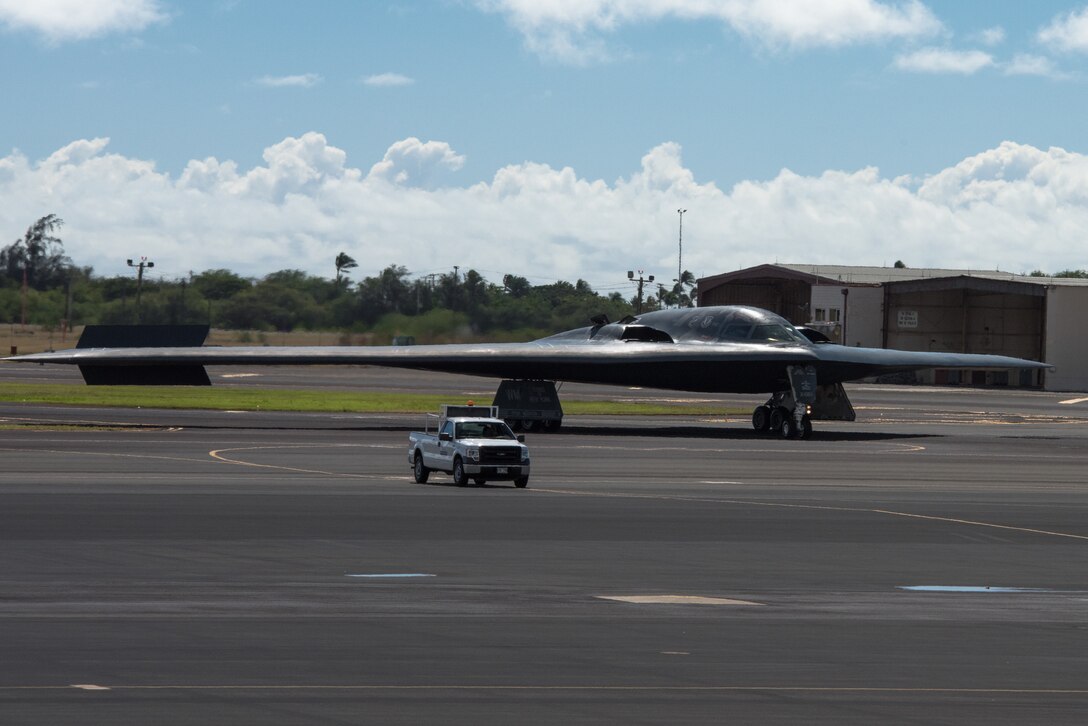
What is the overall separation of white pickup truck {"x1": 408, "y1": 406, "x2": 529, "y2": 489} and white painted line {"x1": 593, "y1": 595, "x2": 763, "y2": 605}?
12.8m

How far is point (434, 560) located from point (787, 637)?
5.64m

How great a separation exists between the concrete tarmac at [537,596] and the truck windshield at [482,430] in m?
1.26

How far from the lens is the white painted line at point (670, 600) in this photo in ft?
45.1

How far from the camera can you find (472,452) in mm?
26797

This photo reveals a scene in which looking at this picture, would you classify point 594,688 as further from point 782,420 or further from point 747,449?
point 782,420

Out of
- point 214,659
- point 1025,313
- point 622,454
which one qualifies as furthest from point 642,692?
point 1025,313

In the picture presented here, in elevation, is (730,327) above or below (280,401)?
above

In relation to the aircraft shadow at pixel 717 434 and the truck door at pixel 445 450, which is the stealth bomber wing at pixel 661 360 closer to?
the aircraft shadow at pixel 717 434

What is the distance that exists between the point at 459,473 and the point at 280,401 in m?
34.2

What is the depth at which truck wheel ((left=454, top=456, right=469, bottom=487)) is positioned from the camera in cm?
2688

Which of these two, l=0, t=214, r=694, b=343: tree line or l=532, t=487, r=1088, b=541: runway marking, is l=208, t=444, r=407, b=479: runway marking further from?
l=0, t=214, r=694, b=343: tree line

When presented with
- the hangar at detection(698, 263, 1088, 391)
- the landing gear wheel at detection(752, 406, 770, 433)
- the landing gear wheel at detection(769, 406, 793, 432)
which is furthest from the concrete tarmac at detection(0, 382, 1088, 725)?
the hangar at detection(698, 263, 1088, 391)

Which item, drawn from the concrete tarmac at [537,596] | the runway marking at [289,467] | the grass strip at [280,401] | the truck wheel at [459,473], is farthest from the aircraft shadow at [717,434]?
the truck wheel at [459,473]

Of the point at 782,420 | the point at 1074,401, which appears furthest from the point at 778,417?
the point at 1074,401
